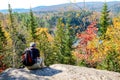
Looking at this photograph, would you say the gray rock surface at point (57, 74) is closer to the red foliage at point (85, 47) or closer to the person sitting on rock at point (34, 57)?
the person sitting on rock at point (34, 57)

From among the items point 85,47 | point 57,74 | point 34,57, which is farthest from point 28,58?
point 85,47

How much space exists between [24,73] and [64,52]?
36923mm

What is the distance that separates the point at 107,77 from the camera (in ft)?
47.2

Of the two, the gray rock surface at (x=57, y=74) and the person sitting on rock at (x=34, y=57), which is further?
the person sitting on rock at (x=34, y=57)

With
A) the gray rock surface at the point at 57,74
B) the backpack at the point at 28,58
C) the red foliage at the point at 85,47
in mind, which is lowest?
the red foliage at the point at 85,47

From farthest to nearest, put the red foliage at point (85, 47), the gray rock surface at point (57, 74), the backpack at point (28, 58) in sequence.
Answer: the red foliage at point (85, 47) < the backpack at point (28, 58) < the gray rock surface at point (57, 74)

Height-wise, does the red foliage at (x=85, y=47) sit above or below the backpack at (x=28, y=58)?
below

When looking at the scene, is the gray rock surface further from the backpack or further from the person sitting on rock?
the backpack

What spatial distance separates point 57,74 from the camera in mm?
14258

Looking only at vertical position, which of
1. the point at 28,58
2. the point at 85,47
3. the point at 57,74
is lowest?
the point at 85,47

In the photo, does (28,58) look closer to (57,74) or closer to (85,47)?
(57,74)

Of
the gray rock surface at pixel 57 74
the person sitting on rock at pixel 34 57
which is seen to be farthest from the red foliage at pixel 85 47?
the person sitting on rock at pixel 34 57

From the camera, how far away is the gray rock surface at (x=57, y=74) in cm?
1361

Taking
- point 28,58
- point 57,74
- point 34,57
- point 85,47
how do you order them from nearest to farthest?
point 57,74 → point 28,58 → point 34,57 → point 85,47
